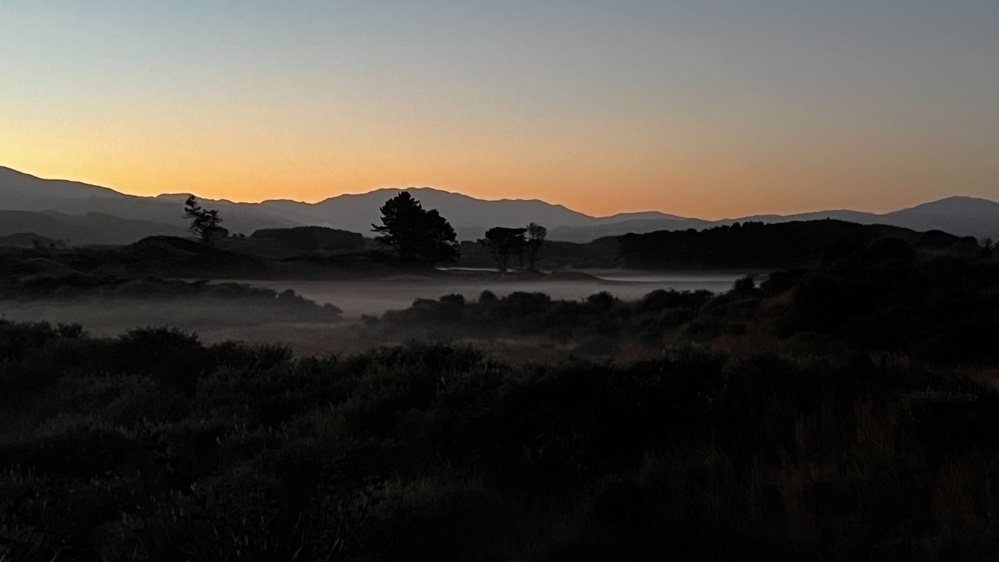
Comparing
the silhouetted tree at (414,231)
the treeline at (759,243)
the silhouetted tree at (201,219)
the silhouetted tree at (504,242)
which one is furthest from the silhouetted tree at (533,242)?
the silhouetted tree at (201,219)

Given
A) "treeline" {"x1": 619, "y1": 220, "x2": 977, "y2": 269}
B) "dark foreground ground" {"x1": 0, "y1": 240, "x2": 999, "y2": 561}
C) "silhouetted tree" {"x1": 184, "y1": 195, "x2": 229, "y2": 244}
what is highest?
"silhouetted tree" {"x1": 184, "y1": 195, "x2": 229, "y2": 244}

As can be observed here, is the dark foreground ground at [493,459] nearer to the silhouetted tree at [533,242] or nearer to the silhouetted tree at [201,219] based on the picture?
the silhouetted tree at [533,242]

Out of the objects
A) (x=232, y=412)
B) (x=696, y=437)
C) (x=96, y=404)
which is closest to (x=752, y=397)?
(x=696, y=437)

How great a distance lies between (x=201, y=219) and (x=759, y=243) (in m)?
70.6

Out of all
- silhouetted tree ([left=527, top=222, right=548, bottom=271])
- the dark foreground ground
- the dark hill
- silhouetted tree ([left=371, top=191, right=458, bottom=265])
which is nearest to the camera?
the dark foreground ground

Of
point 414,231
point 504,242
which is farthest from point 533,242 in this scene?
point 414,231

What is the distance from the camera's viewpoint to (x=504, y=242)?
237 ft

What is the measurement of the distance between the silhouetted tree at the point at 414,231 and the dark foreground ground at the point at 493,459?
193ft

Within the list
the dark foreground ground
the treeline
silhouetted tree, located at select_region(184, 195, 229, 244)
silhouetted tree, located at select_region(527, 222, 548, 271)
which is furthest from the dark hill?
the dark foreground ground

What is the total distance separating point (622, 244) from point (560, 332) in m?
23.4

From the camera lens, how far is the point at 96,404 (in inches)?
365

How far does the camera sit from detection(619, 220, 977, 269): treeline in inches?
1137

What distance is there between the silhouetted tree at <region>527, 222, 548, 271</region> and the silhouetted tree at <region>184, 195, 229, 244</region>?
39126 millimetres

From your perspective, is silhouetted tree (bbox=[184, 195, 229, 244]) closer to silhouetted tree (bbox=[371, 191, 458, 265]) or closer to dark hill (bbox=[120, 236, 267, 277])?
dark hill (bbox=[120, 236, 267, 277])
